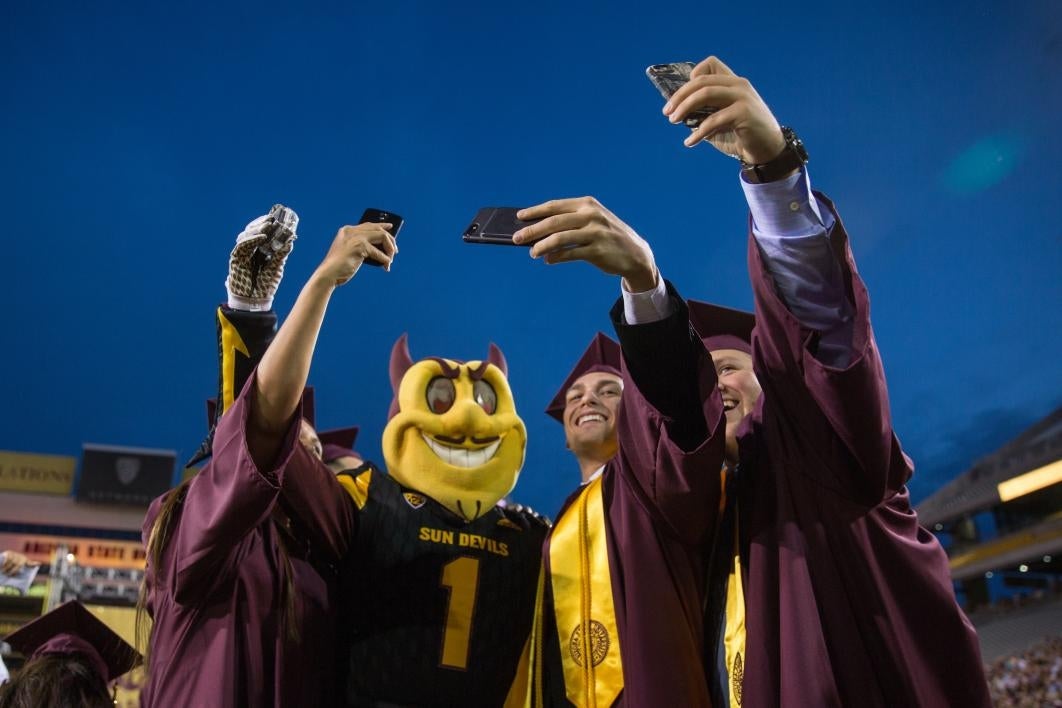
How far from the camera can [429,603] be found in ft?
9.87

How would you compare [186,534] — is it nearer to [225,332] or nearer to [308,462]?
[308,462]

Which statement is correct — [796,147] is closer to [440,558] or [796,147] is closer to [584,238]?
[584,238]

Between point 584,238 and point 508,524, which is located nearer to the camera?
point 584,238

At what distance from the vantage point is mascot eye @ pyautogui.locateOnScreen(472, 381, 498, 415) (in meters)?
3.51

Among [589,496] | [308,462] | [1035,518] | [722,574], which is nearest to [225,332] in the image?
[308,462]

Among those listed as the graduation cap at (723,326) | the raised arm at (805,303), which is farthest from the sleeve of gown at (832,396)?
the graduation cap at (723,326)

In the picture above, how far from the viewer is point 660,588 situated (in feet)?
7.57

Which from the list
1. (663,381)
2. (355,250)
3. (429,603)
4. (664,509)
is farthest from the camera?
(429,603)

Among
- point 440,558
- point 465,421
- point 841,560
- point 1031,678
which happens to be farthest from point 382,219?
point 1031,678

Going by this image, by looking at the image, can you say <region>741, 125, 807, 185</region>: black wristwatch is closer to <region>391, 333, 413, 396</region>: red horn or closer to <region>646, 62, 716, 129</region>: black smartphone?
<region>646, 62, 716, 129</region>: black smartphone

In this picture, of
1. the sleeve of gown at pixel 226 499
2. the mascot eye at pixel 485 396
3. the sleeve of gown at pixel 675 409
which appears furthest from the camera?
the mascot eye at pixel 485 396

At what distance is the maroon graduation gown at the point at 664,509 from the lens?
2.15m

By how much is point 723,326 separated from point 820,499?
1083mm

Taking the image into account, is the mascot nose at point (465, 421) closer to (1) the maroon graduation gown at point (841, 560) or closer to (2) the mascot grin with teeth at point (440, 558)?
(2) the mascot grin with teeth at point (440, 558)
